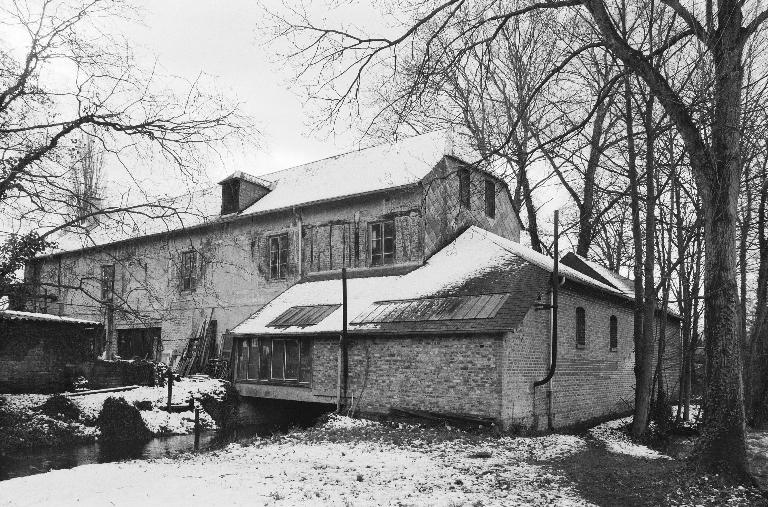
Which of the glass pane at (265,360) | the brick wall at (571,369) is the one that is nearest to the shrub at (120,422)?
the glass pane at (265,360)

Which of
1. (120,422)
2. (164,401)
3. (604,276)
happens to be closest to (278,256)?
(164,401)

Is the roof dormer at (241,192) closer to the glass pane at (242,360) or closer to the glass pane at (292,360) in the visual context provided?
the glass pane at (242,360)

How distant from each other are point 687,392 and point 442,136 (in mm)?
11606

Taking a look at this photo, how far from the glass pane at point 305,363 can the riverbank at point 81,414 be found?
3.34m

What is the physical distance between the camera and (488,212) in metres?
22.1

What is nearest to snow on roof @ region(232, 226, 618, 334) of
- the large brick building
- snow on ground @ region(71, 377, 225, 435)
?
the large brick building

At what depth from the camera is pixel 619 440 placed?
16.0 m

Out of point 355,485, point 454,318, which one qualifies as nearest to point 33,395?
point 454,318

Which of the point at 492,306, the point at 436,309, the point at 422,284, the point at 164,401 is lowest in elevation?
the point at 164,401

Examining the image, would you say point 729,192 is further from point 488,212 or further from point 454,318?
point 488,212

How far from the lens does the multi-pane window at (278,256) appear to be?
77.3ft

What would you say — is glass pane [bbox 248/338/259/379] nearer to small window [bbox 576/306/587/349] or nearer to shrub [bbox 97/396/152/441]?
shrub [bbox 97/396/152/441]

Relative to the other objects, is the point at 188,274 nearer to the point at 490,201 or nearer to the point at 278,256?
the point at 278,256

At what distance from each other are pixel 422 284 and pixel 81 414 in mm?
10929
